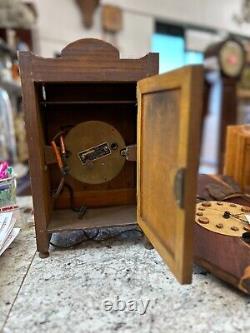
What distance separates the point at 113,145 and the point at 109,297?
44cm

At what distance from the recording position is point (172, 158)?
50 cm

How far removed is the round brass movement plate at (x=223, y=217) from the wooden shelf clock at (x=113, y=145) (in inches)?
6.5

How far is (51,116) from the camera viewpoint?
864 mm

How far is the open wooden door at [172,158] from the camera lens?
431mm

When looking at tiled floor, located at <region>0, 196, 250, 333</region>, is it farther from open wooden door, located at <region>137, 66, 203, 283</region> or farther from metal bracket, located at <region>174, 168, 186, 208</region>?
metal bracket, located at <region>174, 168, 186, 208</region>

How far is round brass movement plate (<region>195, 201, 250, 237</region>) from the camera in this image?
0.67 metres

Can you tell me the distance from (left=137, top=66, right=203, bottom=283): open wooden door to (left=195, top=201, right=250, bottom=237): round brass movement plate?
0.16m

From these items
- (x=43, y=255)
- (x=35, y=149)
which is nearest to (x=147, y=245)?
(x=43, y=255)

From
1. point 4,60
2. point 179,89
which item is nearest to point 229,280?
point 179,89

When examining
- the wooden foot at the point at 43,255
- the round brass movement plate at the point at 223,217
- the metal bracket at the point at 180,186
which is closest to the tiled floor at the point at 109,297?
the wooden foot at the point at 43,255

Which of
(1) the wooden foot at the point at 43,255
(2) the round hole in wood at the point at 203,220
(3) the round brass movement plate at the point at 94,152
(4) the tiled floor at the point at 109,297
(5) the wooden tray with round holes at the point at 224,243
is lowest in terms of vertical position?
(4) the tiled floor at the point at 109,297

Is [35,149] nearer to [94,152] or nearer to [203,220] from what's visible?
[94,152]

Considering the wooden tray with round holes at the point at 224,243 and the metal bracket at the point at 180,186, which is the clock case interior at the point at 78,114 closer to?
the wooden tray with round holes at the point at 224,243

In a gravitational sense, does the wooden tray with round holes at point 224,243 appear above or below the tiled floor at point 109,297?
above
